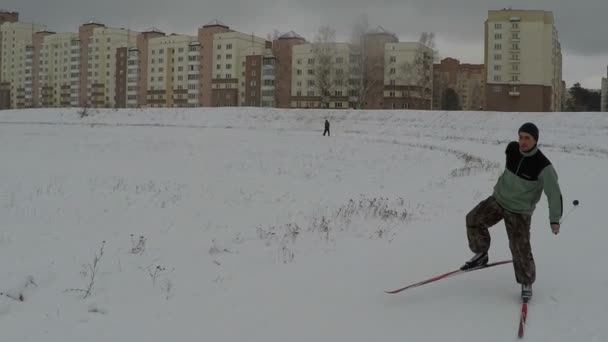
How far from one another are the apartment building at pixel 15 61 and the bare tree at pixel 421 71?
309 feet

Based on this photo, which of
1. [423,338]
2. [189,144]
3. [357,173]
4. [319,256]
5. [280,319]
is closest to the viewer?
[423,338]

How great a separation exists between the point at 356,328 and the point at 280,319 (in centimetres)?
72

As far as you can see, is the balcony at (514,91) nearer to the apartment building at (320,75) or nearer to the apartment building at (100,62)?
Result: the apartment building at (320,75)

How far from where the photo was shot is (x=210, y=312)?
5520 mm

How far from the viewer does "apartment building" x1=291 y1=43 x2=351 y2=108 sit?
3049 inches

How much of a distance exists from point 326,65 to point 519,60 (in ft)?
83.8

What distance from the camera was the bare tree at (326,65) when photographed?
251 feet

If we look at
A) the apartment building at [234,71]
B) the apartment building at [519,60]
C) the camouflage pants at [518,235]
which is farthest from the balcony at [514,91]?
the camouflage pants at [518,235]

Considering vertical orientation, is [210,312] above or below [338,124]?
below

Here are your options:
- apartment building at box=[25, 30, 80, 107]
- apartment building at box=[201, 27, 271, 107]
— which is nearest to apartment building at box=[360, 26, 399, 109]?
apartment building at box=[201, 27, 271, 107]

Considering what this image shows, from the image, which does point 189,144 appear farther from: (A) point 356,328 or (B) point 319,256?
(A) point 356,328

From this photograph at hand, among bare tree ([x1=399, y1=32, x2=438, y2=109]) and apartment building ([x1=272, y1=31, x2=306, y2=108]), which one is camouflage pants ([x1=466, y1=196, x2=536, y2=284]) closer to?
bare tree ([x1=399, y1=32, x2=438, y2=109])

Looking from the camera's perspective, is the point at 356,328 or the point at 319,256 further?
the point at 319,256

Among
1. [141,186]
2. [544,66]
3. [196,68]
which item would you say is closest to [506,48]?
[544,66]
